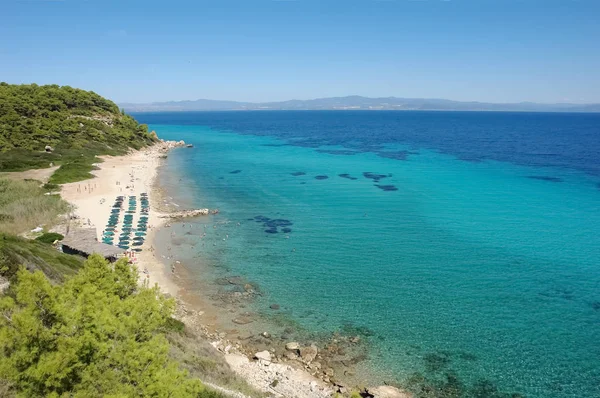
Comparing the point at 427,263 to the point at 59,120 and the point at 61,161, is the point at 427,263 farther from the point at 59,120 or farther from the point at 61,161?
the point at 59,120

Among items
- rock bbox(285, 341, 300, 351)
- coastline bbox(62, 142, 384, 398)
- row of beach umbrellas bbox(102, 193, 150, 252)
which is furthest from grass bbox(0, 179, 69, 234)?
rock bbox(285, 341, 300, 351)

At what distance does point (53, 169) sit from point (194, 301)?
55541 millimetres

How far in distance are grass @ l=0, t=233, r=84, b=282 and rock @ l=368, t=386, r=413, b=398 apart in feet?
63.6

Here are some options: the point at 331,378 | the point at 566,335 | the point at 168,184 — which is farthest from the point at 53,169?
the point at 566,335

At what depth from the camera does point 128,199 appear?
57.3 metres

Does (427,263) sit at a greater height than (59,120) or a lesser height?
lesser

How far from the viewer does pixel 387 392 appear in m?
22.3

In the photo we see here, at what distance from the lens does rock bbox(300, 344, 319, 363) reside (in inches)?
992

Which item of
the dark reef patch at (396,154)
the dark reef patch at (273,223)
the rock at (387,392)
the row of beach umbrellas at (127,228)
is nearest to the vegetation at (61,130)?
the row of beach umbrellas at (127,228)

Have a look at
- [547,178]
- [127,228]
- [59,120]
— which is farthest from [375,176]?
[59,120]

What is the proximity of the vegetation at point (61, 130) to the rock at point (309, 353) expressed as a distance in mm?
54947

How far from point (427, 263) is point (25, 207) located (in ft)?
149

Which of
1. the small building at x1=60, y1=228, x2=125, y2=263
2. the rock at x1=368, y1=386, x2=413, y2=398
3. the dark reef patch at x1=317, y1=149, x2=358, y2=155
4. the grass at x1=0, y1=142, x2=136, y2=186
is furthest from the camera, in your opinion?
the dark reef patch at x1=317, y1=149, x2=358, y2=155

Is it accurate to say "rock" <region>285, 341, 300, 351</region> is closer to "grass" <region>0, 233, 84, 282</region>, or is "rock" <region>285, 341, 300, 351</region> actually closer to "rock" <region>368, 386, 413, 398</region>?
"rock" <region>368, 386, 413, 398</region>
